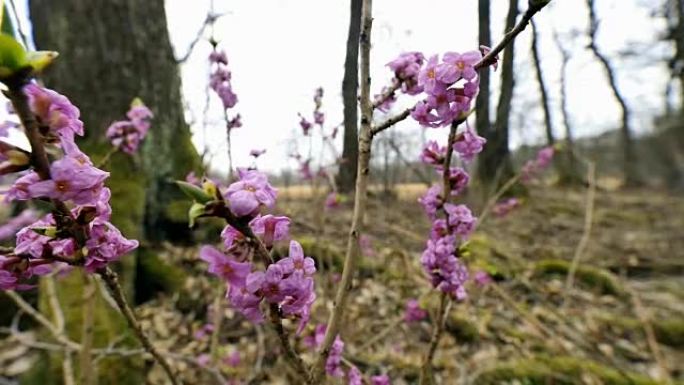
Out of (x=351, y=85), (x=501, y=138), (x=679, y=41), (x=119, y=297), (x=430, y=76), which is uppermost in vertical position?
(x=679, y=41)

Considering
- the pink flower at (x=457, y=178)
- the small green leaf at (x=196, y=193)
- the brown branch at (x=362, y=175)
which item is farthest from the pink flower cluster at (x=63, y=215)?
the pink flower at (x=457, y=178)

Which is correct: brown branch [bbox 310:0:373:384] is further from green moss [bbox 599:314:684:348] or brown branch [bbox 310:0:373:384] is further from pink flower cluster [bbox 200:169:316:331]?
green moss [bbox 599:314:684:348]

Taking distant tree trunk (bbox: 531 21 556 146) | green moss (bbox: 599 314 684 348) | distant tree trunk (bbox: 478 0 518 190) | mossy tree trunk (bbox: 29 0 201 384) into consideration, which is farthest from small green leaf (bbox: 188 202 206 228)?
distant tree trunk (bbox: 531 21 556 146)

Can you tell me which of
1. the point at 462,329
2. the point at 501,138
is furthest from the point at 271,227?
the point at 501,138

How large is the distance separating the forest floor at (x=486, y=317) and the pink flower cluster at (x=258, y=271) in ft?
4.42

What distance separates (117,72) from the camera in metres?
3.63

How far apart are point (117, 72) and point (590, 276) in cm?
480

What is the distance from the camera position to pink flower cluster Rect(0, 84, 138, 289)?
55 centimetres

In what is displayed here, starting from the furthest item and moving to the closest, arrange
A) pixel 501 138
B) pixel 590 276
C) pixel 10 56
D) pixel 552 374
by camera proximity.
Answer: pixel 501 138, pixel 590 276, pixel 552 374, pixel 10 56

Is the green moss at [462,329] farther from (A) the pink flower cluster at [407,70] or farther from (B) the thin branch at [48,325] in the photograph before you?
(A) the pink flower cluster at [407,70]

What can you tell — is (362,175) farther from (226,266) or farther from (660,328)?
(660,328)

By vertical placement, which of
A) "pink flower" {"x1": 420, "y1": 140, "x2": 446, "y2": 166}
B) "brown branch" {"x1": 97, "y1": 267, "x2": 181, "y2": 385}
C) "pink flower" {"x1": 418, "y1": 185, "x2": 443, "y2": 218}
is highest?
"pink flower" {"x1": 420, "y1": 140, "x2": 446, "y2": 166}

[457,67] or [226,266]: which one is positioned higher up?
[457,67]

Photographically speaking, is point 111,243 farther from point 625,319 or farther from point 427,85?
point 625,319
